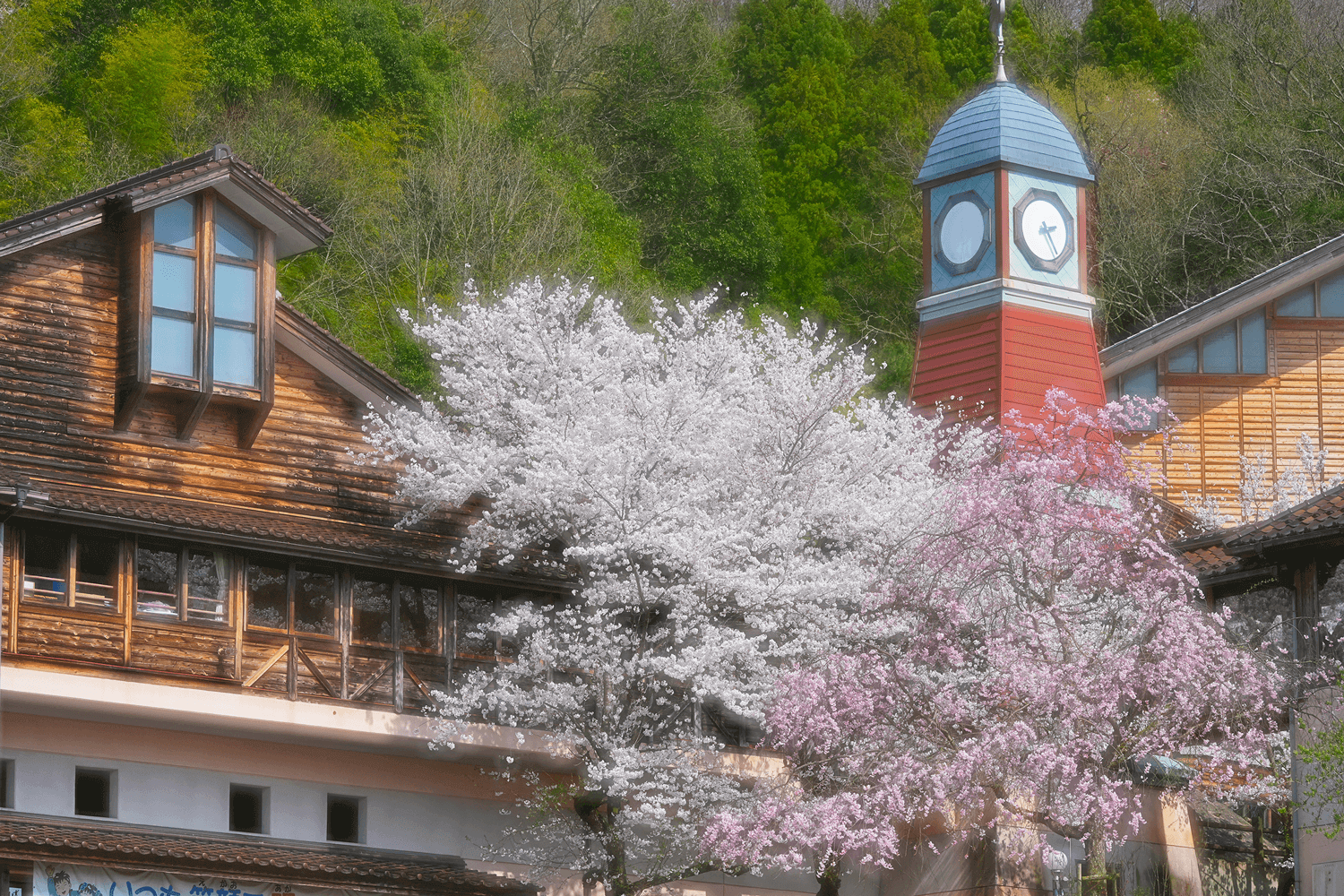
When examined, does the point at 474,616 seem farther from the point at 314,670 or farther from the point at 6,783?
the point at 6,783

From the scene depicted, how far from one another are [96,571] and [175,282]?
4.40m

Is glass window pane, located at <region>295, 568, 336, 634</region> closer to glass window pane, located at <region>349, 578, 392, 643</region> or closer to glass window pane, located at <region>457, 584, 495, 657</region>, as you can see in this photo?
glass window pane, located at <region>349, 578, 392, 643</region>

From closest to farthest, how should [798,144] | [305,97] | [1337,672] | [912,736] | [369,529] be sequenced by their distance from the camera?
[1337,672] < [912,736] < [369,529] < [305,97] < [798,144]

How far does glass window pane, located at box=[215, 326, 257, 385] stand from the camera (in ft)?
91.6

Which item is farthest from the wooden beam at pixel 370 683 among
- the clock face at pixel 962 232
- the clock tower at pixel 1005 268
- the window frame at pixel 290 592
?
the clock face at pixel 962 232

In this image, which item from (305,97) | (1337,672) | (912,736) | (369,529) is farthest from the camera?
(305,97)

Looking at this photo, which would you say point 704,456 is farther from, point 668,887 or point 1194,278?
point 1194,278

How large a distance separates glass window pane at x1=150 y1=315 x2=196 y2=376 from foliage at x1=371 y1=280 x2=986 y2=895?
2.96 meters

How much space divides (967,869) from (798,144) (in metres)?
33.7

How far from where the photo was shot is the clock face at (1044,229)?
3938 centimetres

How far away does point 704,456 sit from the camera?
92.1 ft

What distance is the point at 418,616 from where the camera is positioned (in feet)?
96.7

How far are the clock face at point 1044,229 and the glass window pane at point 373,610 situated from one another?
1679cm

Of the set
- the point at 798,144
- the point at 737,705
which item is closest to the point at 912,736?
the point at 737,705
